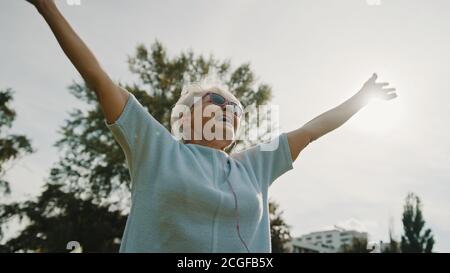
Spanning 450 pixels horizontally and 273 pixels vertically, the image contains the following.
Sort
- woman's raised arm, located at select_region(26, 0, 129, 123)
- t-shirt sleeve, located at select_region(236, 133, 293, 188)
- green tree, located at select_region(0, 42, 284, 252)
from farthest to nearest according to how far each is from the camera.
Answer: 1. green tree, located at select_region(0, 42, 284, 252)
2. t-shirt sleeve, located at select_region(236, 133, 293, 188)
3. woman's raised arm, located at select_region(26, 0, 129, 123)

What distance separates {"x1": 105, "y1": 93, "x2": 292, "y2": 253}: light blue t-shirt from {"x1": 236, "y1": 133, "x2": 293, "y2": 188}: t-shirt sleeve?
136 mm

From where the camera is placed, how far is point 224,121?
1938 millimetres

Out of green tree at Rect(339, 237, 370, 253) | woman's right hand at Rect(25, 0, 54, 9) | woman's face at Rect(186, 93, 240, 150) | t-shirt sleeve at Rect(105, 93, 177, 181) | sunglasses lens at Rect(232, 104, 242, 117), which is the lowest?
t-shirt sleeve at Rect(105, 93, 177, 181)

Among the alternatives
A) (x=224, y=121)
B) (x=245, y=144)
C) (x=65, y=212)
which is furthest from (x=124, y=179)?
(x=224, y=121)

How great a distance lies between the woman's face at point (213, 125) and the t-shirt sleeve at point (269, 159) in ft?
0.38

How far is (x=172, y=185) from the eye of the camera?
5.03 feet

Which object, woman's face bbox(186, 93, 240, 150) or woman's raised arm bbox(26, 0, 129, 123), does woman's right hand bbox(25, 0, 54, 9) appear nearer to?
woman's raised arm bbox(26, 0, 129, 123)

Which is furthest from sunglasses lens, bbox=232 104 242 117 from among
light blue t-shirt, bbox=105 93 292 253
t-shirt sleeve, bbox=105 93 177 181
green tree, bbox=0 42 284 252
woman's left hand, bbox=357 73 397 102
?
green tree, bbox=0 42 284 252

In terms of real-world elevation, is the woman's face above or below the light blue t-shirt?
above

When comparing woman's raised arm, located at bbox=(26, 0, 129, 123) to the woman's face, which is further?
the woman's face

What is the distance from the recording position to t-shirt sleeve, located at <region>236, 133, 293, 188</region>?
1.89 metres

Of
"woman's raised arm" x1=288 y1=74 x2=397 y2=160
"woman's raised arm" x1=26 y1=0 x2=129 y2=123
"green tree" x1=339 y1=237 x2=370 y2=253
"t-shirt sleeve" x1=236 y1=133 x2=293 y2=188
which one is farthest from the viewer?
"green tree" x1=339 y1=237 x2=370 y2=253
